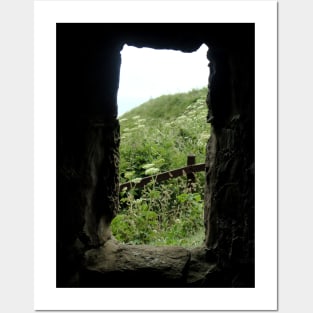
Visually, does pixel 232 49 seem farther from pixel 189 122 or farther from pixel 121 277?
pixel 189 122

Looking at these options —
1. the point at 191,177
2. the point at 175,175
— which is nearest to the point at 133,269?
the point at 175,175

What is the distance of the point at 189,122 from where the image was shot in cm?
670

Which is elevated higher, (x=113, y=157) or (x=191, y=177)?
(x=113, y=157)

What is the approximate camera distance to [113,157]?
9.11 ft

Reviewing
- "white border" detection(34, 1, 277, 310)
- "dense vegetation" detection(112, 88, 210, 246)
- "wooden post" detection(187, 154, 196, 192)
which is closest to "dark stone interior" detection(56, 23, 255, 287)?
"white border" detection(34, 1, 277, 310)

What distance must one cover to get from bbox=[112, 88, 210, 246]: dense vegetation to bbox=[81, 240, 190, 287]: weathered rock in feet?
3.67

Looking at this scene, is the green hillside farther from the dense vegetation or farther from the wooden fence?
the wooden fence

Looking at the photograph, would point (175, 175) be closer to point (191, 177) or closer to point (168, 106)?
point (191, 177)
